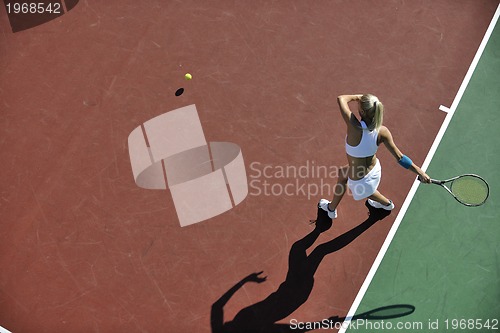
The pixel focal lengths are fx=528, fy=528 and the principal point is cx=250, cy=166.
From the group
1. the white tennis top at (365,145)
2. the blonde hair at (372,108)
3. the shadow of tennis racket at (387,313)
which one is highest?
the blonde hair at (372,108)

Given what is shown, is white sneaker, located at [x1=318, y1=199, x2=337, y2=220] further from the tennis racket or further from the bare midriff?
the tennis racket

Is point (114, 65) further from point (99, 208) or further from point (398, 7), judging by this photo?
point (398, 7)

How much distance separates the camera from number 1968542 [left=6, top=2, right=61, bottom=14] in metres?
9.46

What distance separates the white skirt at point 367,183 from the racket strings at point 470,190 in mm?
1089

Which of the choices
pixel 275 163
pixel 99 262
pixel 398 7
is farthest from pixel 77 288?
pixel 398 7

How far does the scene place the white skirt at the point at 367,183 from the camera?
6.72 meters

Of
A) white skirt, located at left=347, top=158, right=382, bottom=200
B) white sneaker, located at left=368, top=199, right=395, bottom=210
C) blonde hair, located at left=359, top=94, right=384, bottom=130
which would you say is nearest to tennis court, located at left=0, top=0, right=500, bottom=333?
white sneaker, located at left=368, top=199, right=395, bottom=210

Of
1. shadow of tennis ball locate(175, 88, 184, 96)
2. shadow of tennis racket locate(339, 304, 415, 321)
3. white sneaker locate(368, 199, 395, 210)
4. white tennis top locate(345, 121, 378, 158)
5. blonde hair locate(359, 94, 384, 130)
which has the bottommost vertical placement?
shadow of tennis racket locate(339, 304, 415, 321)

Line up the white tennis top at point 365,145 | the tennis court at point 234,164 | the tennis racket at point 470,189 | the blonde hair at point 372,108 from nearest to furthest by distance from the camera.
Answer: the blonde hair at point 372,108, the white tennis top at point 365,145, the tennis racket at point 470,189, the tennis court at point 234,164

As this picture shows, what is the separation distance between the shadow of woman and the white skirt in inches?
40.4

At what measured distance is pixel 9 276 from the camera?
763 cm

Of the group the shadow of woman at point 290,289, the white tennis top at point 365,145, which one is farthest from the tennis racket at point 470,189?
the white tennis top at point 365,145

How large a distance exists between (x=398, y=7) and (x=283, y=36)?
6.89ft

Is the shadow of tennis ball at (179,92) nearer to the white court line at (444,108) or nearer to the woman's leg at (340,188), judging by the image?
the woman's leg at (340,188)
